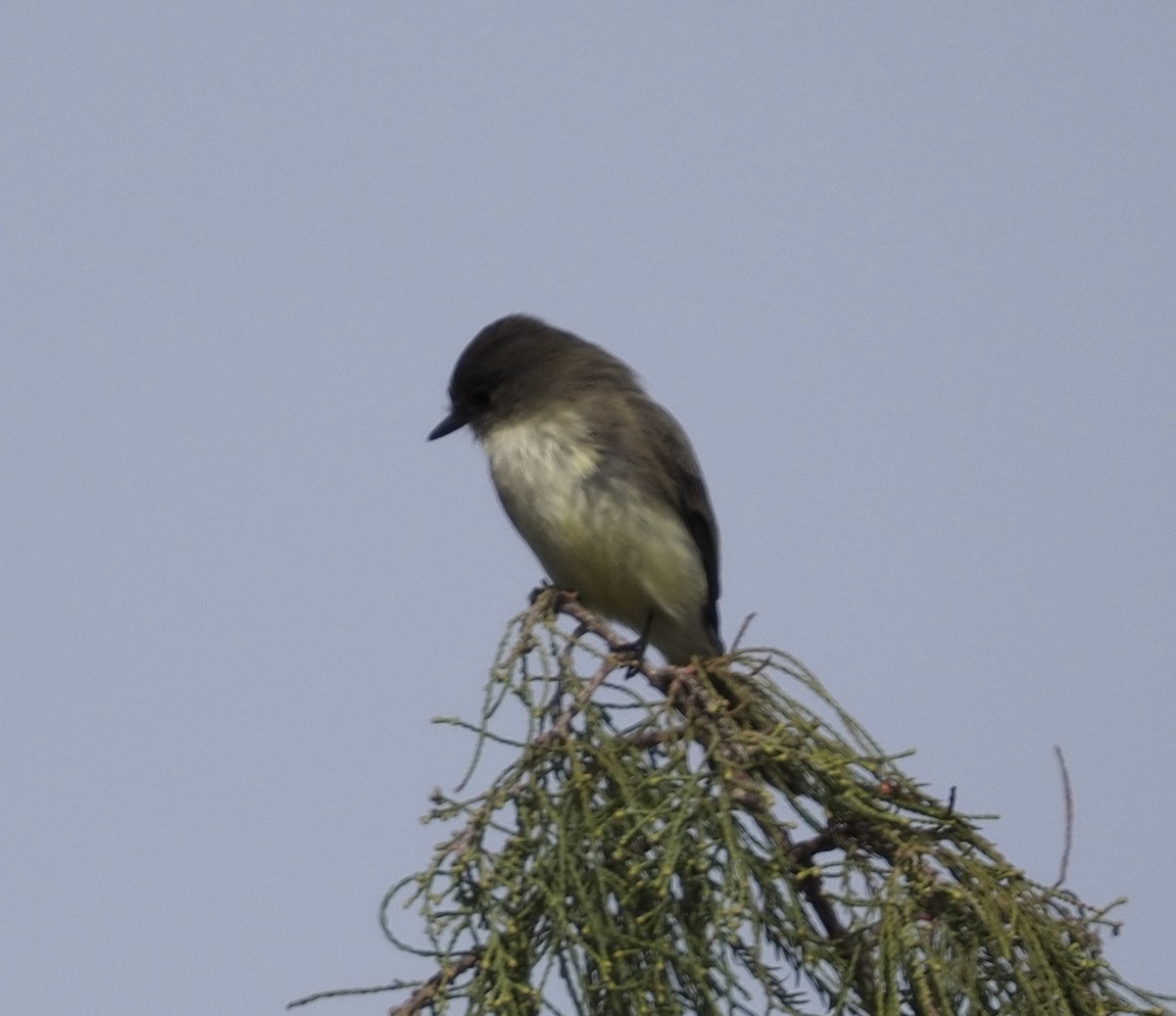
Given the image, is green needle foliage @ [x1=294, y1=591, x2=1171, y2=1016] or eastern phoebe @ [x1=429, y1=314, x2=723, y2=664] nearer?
green needle foliage @ [x1=294, y1=591, x2=1171, y2=1016]

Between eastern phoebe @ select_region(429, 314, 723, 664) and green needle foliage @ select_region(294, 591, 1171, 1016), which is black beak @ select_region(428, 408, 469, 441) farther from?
green needle foliage @ select_region(294, 591, 1171, 1016)

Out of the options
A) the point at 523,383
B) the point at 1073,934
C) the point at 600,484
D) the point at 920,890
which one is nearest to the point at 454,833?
the point at 920,890

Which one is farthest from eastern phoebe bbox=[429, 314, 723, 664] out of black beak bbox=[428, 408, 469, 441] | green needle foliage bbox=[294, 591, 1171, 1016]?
green needle foliage bbox=[294, 591, 1171, 1016]

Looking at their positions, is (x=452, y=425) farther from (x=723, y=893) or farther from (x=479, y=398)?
(x=723, y=893)

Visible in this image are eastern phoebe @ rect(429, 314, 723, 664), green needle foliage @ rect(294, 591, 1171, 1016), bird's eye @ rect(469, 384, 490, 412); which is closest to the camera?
green needle foliage @ rect(294, 591, 1171, 1016)

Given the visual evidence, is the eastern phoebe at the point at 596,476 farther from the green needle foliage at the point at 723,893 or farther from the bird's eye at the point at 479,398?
the green needle foliage at the point at 723,893

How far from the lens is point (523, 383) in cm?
746

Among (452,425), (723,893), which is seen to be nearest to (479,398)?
(452,425)

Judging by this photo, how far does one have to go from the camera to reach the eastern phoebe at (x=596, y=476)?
6.98 m

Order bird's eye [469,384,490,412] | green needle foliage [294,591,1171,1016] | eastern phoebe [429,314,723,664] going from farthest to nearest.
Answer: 1. bird's eye [469,384,490,412]
2. eastern phoebe [429,314,723,664]
3. green needle foliage [294,591,1171,1016]

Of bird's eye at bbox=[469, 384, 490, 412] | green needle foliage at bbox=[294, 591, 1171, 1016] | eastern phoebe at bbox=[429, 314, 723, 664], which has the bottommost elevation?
green needle foliage at bbox=[294, 591, 1171, 1016]

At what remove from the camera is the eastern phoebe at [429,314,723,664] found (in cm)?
698

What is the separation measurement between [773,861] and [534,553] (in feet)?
11.1

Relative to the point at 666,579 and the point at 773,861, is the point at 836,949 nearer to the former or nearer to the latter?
the point at 773,861
